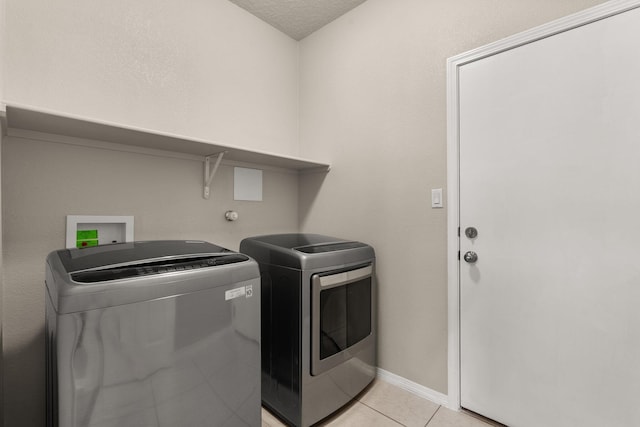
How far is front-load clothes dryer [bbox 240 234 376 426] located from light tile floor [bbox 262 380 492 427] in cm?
7

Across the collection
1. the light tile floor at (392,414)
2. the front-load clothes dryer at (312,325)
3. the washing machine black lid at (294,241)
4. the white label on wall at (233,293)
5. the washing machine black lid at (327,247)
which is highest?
the washing machine black lid at (294,241)

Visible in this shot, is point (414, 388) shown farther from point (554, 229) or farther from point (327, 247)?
point (554, 229)

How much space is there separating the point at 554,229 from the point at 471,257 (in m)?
0.38

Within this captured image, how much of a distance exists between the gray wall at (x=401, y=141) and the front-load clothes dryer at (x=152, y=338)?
100cm

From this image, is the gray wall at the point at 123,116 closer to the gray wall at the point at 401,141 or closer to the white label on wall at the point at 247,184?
the white label on wall at the point at 247,184

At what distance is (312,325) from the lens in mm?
1400

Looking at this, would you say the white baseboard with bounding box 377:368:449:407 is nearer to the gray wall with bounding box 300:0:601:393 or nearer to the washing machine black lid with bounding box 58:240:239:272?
the gray wall with bounding box 300:0:601:393

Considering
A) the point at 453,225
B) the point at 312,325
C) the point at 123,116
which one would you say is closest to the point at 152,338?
the point at 312,325

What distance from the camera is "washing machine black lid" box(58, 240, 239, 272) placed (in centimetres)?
95

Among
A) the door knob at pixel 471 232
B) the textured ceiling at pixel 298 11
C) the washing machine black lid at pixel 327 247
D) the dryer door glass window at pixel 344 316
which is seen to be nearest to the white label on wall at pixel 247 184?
the washing machine black lid at pixel 327 247

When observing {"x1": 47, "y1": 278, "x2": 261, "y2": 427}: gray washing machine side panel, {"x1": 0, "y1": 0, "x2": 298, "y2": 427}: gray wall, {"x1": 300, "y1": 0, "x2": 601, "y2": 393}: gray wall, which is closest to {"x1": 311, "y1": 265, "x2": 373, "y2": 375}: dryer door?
{"x1": 300, "y1": 0, "x2": 601, "y2": 393}: gray wall

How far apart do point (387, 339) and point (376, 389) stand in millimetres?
302

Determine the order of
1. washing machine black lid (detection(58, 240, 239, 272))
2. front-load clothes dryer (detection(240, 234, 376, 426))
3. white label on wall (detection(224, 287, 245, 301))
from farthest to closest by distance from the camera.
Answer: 1. front-load clothes dryer (detection(240, 234, 376, 426))
2. white label on wall (detection(224, 287, 245, 301))
3. washing machine black lid (detection(58, 240, 239, 272))

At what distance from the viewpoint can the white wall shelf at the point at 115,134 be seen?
1.09m
